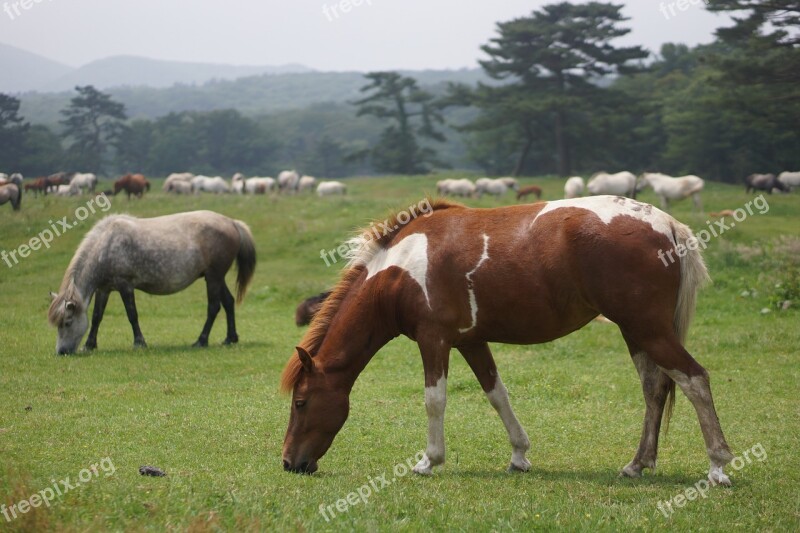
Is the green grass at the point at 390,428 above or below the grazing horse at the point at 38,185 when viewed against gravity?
above

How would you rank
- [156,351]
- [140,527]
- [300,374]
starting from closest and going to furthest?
[140,527] < [300,374] < [156,351]

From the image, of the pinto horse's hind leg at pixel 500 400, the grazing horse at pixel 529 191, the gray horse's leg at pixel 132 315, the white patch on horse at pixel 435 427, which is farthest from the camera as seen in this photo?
the grazing horse at pixel 529 191

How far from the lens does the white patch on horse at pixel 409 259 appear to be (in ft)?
24.0

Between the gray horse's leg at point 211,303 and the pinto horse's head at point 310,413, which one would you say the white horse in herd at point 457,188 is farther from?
the pinto horse's head at point 310,413

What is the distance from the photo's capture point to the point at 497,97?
58.2m

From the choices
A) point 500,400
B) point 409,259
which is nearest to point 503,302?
point 409,259

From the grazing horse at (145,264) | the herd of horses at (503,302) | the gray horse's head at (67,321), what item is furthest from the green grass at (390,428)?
the grazing horse at (145,264)

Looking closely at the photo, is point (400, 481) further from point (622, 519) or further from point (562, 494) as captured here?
point (622, 519)

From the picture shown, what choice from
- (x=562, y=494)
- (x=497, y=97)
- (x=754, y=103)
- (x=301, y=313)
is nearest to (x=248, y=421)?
(x=562, y=494)

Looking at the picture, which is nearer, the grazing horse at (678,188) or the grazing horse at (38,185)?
the grazing horse at (678,188)

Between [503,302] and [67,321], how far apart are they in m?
9.50

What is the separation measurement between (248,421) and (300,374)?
236 centimetres

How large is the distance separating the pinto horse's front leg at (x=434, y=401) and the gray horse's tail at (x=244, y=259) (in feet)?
32.7

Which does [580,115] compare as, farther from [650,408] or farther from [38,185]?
[650,408]
